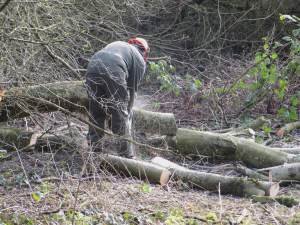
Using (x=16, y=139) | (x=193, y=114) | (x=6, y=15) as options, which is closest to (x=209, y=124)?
(x=193, y=114)

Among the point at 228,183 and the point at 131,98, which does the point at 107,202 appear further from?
the point at 131,98

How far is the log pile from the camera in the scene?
5.96 metres

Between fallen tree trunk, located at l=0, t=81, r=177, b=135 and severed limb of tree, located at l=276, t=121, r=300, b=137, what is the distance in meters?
1.91

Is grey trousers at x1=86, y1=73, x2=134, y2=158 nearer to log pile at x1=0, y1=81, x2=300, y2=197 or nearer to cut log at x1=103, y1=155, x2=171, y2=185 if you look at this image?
log pile at x1=0, y1=81, x2=300, y2=197

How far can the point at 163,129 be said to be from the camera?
7.29m

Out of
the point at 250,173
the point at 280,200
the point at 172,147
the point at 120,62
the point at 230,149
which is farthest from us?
the point at 172,147

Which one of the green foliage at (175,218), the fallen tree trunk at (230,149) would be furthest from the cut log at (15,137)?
the green foliage at (175,218)

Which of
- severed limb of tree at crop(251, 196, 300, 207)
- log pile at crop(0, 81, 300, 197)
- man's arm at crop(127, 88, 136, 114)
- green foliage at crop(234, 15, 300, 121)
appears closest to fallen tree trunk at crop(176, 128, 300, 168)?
log pile at crop(0, 81, 300, 197)

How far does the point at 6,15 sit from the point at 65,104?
1.26 meters

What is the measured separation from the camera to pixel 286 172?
6.36 metres

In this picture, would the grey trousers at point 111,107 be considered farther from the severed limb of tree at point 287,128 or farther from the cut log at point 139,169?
the severed limb of tree at point 287,128

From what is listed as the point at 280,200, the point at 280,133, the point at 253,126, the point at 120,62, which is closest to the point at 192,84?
the point at 253,126

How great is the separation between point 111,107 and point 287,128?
318cm

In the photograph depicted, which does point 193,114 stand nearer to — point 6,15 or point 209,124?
point 209,124
